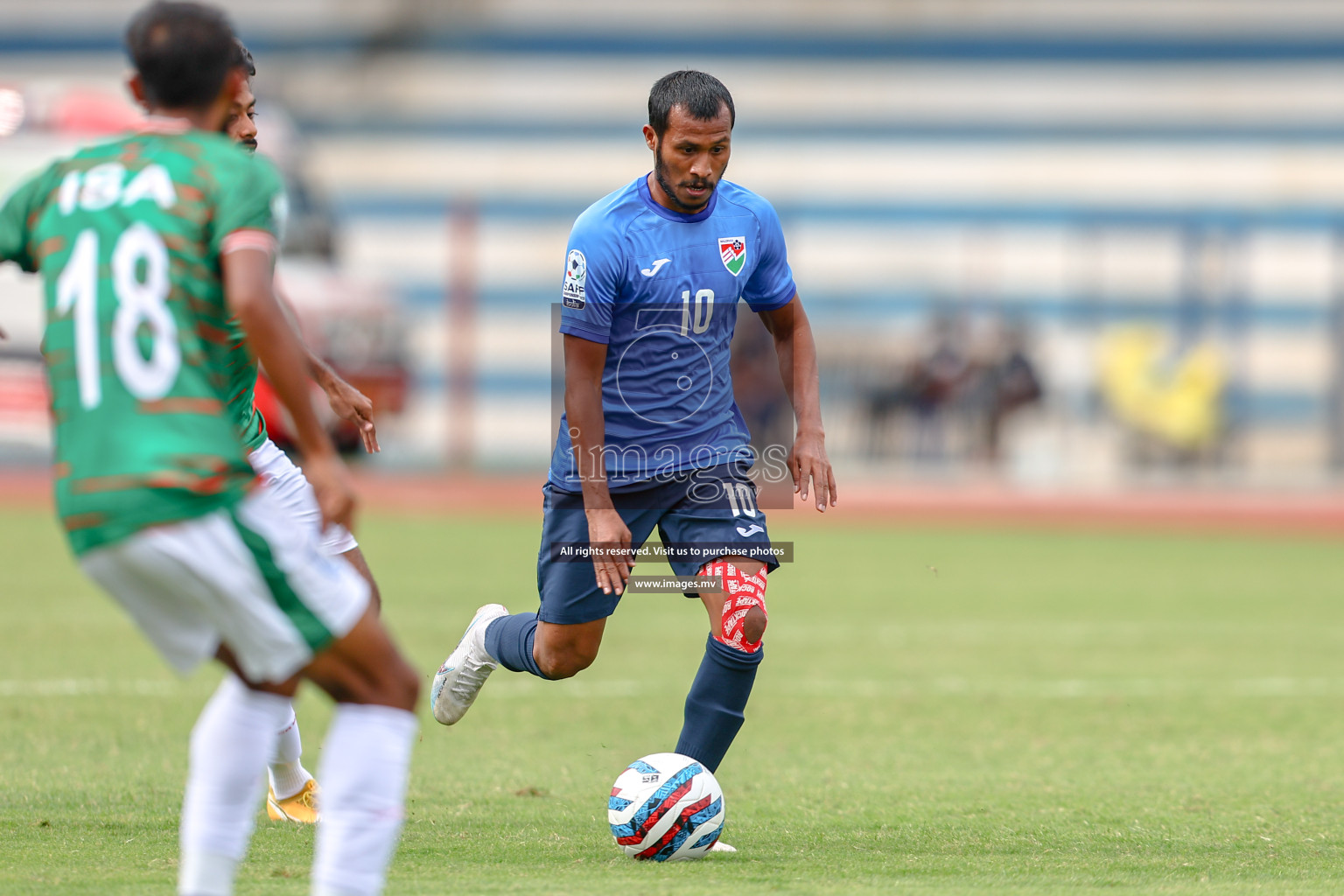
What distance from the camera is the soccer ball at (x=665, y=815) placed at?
16.6ft

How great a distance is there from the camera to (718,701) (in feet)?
17.6

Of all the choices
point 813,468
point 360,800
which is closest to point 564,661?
point 813,468

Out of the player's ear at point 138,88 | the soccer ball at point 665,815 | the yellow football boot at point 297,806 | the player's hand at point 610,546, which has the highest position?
the player's ear at point 138,88

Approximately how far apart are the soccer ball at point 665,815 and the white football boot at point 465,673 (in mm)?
994

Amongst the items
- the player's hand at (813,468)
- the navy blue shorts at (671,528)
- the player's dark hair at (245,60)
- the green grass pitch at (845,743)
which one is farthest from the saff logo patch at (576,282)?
the green grass pitch at (845,743)

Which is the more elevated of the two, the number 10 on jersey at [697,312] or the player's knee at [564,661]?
the number 10 on jersey at [697,312]

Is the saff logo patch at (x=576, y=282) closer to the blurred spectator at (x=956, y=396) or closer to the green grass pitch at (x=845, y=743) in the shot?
the green grass pitch at (x=845, y=743)

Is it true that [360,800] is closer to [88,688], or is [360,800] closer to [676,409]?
[676,409]

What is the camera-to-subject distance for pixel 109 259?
11.4ft

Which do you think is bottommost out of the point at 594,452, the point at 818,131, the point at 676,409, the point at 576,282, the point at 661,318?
the point at 594,452

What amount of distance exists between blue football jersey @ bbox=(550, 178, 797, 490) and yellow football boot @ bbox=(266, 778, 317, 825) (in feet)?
4.25

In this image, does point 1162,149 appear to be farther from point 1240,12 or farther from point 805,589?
point 805,589

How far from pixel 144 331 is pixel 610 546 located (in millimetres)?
2013

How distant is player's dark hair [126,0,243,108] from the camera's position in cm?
354
